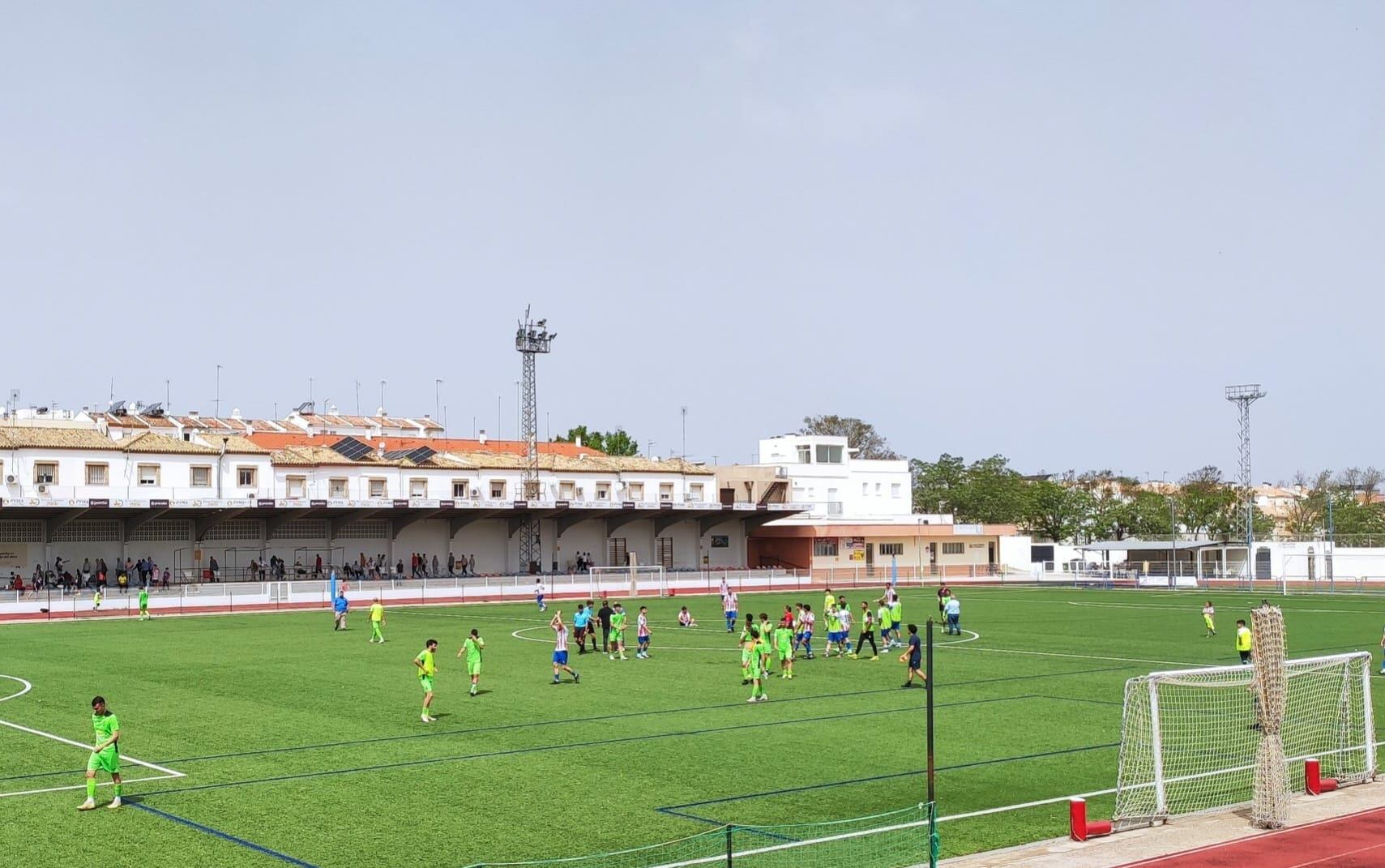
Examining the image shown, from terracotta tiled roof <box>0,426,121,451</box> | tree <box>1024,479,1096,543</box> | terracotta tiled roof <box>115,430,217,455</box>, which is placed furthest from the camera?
tree <box>1024,479,1096,543</box>

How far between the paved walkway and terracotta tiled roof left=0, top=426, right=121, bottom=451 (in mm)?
68224

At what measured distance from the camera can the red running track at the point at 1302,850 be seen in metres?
15.7

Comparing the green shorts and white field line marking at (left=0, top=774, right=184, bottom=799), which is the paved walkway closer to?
the green shorts

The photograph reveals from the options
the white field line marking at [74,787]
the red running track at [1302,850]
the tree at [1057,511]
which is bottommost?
the red running track at [1302,850]

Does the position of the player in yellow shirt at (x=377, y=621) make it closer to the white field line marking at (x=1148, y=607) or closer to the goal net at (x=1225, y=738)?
the goal net at (x=1225, y=738)

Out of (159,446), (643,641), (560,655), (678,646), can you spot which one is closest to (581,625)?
(643,641)

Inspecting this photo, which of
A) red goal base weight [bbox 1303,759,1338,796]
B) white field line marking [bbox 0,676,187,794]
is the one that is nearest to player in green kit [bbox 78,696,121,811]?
white field line marking [bbox 0,676,187,794]

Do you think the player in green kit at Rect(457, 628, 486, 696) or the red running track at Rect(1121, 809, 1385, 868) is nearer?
the red running track at Rect(1121, 809, 1385, 868)

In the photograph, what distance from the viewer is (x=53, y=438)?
75938 millimetres

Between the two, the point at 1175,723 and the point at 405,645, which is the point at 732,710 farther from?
the point at 405,645

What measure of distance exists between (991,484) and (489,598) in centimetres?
7310

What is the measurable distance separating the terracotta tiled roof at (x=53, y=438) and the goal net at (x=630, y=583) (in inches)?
1080

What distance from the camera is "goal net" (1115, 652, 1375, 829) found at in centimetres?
1884

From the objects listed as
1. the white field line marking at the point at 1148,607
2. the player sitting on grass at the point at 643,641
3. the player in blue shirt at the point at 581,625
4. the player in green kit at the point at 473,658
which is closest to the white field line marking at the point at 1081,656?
the player sitting on grass at the point at 643,641
